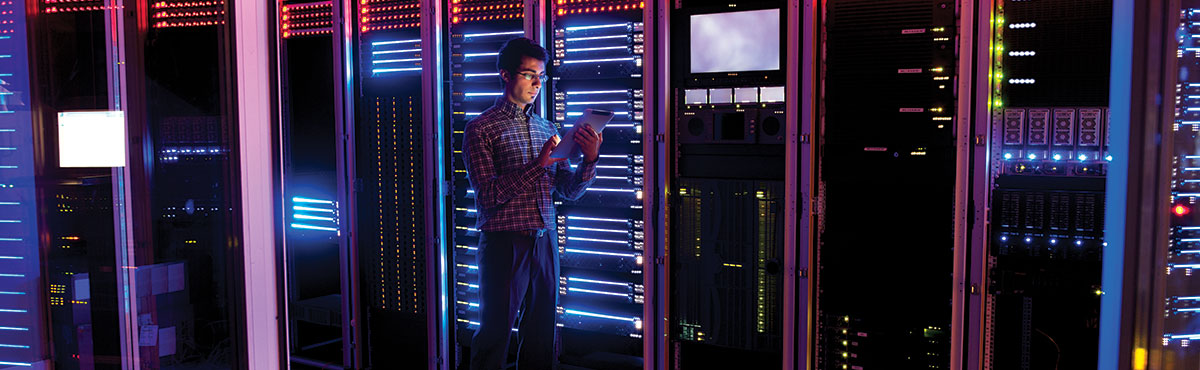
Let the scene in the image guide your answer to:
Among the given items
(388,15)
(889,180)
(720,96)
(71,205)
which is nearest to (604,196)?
(720,96)

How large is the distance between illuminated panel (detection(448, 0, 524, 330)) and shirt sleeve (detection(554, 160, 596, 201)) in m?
0.59

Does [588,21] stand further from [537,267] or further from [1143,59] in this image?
[1143,59]

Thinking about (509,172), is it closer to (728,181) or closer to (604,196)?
(604,196)

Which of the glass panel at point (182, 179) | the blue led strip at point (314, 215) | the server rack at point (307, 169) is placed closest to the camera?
the glass panel at point (182, 179)

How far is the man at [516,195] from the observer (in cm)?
332

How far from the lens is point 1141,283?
118cm

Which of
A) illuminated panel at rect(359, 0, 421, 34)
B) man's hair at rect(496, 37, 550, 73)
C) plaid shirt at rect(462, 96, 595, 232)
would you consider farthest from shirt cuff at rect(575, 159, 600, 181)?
illuminated panel at rect(359, 0, 421, 34)

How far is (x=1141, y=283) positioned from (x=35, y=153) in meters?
3.63

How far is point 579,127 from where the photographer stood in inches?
126

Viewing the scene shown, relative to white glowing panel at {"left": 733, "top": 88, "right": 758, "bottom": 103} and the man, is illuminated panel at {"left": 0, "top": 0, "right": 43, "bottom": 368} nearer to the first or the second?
the man

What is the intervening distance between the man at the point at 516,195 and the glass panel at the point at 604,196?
202 millimetres

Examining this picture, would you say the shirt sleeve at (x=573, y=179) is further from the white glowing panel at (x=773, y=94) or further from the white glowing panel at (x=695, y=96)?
the white glowing panel at (x=773, y=94)

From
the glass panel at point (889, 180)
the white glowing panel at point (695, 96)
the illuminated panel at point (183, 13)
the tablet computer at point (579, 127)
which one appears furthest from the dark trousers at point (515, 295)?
the illuminated panel at point (183, 13)

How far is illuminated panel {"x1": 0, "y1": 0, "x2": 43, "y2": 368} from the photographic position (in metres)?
2.16
